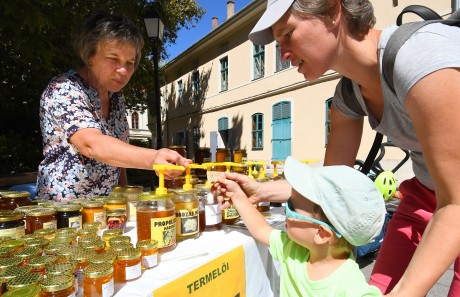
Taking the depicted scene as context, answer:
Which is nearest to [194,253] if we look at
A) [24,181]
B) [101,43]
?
[101,43]

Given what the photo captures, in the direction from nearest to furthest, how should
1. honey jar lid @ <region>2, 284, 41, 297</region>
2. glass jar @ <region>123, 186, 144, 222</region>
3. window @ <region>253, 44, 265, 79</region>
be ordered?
honey jar lid @ <region>2, 284, 41, 297</region>, glass jar @ <region>123, 186, 144, 222</region>, window @ <region>253, 44, 265, 79</region>

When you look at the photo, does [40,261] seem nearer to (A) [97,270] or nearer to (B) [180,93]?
(A) [97,270]

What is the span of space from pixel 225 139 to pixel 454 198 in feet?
49.3

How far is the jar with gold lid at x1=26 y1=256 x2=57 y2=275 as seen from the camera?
3.05 ft

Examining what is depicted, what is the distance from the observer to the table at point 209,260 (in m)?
1.03

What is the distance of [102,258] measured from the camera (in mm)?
978

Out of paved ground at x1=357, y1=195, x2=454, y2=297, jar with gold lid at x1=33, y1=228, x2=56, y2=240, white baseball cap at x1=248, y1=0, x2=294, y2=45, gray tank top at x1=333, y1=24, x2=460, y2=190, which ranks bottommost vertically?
paved ground at x1=357, y1=195, x2=454, y2=297

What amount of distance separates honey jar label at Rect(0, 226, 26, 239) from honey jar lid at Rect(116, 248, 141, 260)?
44 cm

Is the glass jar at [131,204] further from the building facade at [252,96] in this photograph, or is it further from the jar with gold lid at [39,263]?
the building facade at [252,96]

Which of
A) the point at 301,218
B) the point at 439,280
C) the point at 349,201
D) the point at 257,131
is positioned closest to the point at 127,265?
the point at 301,218

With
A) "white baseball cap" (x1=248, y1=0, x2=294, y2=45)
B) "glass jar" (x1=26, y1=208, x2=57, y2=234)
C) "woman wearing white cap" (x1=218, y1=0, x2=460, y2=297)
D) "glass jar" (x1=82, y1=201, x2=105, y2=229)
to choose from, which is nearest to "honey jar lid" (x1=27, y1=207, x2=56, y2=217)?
"glass jar" (x1=26, y1=208, x2=57, y2=234)

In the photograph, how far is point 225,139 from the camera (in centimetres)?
1583

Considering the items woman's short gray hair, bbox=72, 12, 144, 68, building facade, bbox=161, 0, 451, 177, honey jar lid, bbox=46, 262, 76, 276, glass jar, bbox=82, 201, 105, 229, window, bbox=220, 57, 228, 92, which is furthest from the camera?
window, bbox=220, 57, 228, 92

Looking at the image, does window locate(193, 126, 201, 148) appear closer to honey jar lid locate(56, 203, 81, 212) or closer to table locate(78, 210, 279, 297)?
table locate(78, 210, 279, 297)
